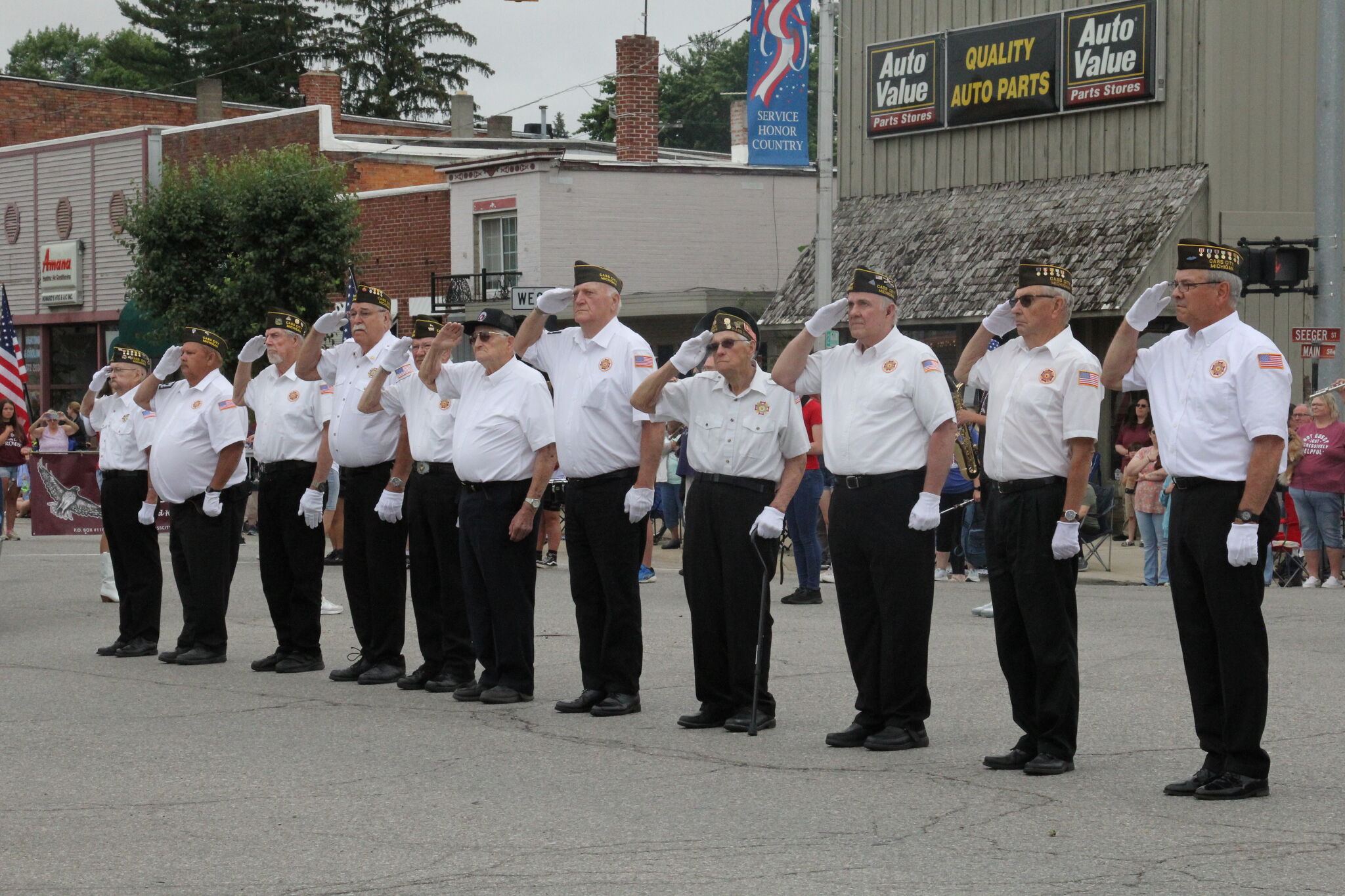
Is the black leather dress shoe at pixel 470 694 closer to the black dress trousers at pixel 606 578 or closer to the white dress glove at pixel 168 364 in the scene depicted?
the black dress trousers at pixel 606 578

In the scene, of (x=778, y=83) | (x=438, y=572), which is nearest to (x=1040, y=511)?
(x=438, y=572)

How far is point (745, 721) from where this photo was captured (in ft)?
27.8

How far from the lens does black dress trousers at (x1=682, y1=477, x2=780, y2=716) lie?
8.55 metres

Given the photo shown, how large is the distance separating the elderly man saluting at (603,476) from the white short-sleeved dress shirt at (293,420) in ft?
6.94

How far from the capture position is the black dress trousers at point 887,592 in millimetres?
7977

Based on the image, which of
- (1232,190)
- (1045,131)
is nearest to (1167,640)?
(1232,190)

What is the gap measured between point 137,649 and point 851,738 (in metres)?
5.47

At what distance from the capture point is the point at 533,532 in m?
9.42

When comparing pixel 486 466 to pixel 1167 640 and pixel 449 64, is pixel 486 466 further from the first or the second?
pixel 449 64

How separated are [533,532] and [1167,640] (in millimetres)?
4916

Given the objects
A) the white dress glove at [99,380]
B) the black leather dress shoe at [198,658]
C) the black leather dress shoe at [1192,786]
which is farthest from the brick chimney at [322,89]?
the black leather dress shoe at [1192,786]

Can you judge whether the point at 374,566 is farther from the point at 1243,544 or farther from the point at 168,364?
the point at 1243,544

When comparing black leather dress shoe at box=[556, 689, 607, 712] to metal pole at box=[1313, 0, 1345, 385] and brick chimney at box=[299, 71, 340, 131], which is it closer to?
metal pole at box=[1313, 0, 1345, 385]

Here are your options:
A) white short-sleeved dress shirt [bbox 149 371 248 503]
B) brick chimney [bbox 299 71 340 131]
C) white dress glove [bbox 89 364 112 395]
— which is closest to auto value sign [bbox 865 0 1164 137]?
white dress glove [bbox 89 364 112 395]
